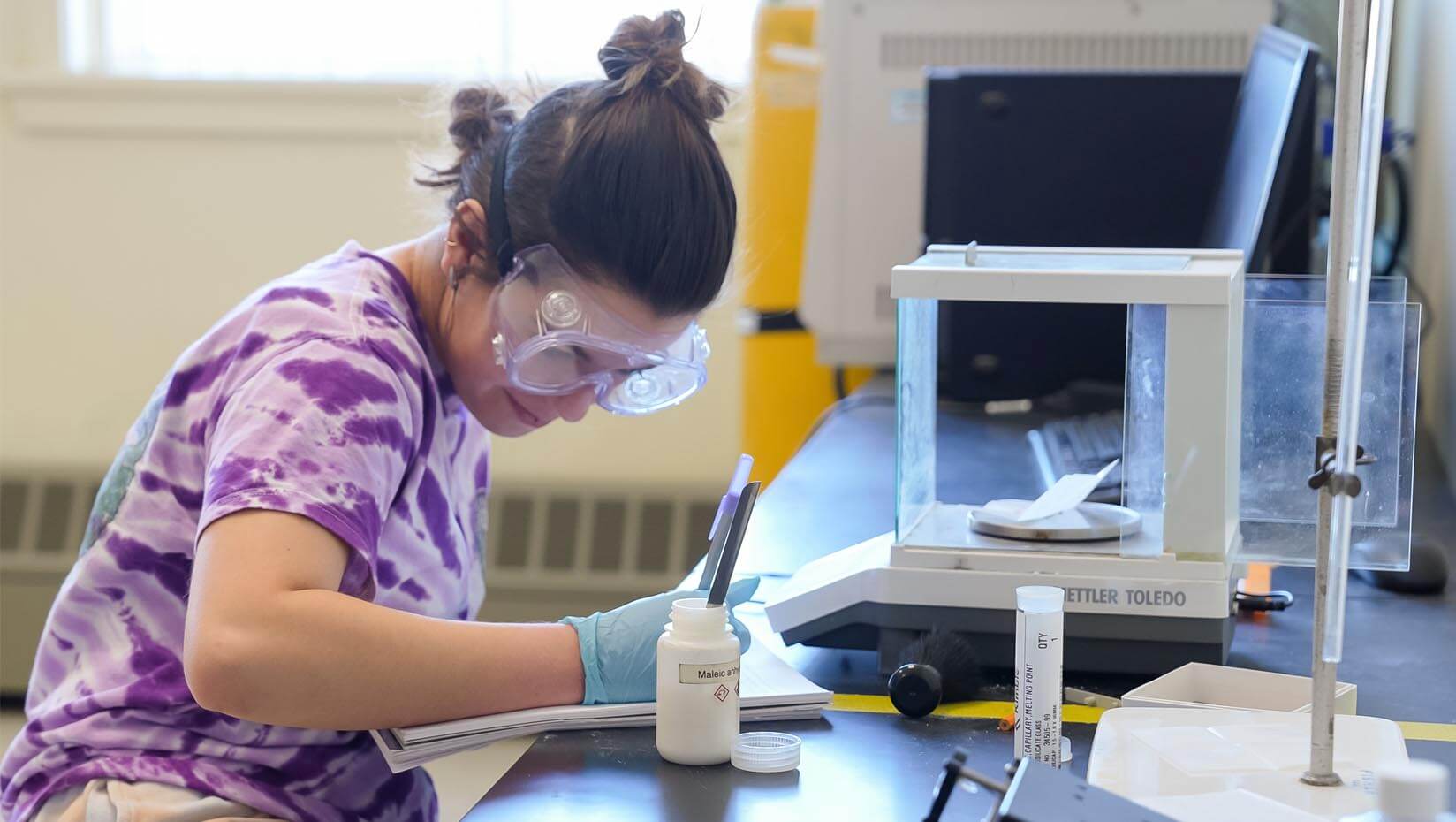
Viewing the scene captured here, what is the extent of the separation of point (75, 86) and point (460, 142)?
2.08 metres

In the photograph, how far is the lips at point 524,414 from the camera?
1.23 metres

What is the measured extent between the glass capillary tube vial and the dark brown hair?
1.32 feet

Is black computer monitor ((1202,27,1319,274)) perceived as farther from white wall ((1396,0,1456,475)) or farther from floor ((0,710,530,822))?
floor ((0,710,530,822))

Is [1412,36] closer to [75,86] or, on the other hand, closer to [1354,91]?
[1354,91]

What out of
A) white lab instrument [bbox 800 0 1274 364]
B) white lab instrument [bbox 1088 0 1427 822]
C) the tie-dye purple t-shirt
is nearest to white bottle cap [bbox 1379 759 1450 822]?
white lab instrument [bbox 1088 0 1427 822]

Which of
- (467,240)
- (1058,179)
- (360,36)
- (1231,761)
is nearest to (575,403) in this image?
(467,240)

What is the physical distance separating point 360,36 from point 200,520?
2256 millimetres

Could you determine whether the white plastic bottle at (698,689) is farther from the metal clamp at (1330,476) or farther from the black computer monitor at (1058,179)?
the black computer monitor at (1058,179)

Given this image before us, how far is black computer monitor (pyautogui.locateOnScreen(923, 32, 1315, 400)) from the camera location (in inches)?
81.1

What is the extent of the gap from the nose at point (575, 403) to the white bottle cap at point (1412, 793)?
29.5 inches

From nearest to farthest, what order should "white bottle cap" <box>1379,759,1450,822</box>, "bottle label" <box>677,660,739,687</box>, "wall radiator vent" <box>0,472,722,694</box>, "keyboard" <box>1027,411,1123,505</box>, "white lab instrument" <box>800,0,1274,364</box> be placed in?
"white bottle cap" <box>1379,759,1450,822</box>
"bottle label" <box>677,660,739,687</box>
"keyboard" <box>1027,411,1123,505</box>
"white lab instrument" <box>800,0,1274,364</box>
"wall radiator vent" <box>0,472,722,694</box>

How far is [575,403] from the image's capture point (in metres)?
1.22

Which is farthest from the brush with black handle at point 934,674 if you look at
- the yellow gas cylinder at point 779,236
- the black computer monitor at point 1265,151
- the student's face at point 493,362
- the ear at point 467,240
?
the yellow gas cylinder at point 779,236

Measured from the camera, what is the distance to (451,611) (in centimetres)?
126
